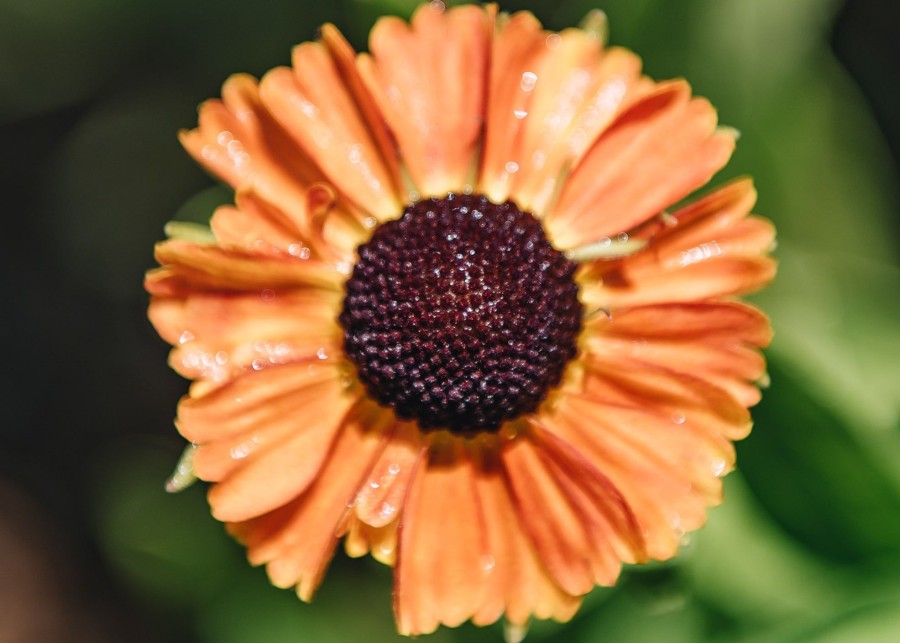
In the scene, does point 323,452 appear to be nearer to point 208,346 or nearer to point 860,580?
point 208,346

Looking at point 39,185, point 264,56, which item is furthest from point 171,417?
point 264,56

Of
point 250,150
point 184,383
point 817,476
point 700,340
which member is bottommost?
point 184,383

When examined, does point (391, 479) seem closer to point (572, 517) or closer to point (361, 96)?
point (572, 517)

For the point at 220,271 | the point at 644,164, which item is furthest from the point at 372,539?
the point at 644,164

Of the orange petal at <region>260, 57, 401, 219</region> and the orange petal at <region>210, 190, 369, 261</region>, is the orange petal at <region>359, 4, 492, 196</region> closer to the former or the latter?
the orange petal at <region>260, 57, 401, 219</region>

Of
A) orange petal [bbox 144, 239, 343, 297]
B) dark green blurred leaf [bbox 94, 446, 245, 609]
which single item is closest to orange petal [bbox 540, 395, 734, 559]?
orange petal [bbox 144, 239, 343, 297]

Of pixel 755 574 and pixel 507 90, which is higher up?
pixel 507 90
